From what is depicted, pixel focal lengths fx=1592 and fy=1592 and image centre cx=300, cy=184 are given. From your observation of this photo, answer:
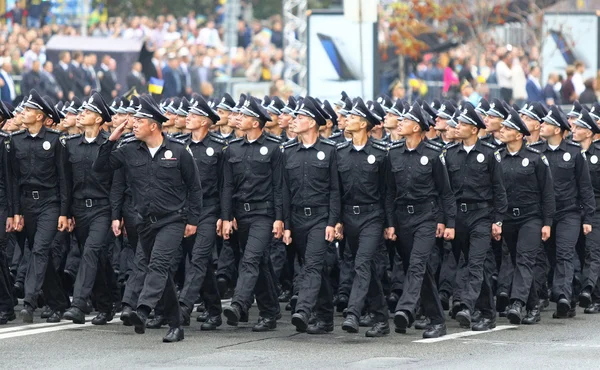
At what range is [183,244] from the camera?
15.0 m

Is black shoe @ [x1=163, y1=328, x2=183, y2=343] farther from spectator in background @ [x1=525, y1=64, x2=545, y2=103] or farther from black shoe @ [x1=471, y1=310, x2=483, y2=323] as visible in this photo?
spectator in background @ [x1=525, y1=64, x2=545, y2=103]

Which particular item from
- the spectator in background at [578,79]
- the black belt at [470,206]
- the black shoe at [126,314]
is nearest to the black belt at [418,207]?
the black belt at [470,206]

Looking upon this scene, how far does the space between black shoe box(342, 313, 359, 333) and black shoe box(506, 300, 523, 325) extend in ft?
5.69

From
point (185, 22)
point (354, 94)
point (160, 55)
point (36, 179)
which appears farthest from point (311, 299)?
point (185, 22)

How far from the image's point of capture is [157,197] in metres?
13.6

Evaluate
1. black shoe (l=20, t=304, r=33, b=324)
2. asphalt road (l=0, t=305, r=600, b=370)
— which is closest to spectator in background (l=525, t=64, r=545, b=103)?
asphalt road (l=0, t=305, r=600, b=370)

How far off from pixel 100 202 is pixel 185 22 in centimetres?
2680

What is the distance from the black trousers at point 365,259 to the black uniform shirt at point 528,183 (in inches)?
68.2

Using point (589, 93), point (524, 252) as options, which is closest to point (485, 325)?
point (524, 252)

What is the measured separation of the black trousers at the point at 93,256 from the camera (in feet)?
47.8

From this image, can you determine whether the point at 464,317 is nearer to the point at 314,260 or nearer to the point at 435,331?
the point at 435,331

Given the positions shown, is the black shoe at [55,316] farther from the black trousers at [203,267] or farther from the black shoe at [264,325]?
the black shoe at [264,325]

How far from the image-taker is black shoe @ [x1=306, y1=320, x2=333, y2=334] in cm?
1430

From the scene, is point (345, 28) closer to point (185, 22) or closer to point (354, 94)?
point (354, 94)
